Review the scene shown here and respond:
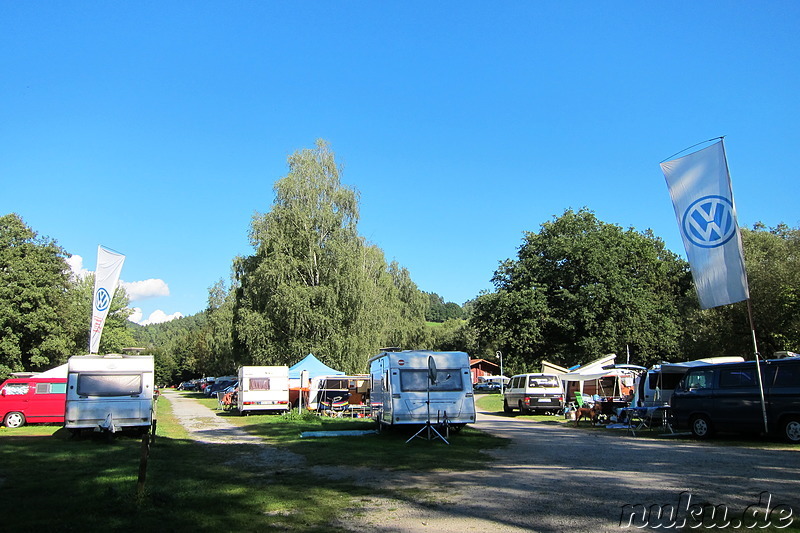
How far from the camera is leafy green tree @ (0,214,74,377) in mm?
37688

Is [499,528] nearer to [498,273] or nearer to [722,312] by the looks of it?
[722,312]

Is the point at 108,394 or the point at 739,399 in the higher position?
the point at 108,394

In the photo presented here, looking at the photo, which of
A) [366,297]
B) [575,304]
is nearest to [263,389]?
[366,297]

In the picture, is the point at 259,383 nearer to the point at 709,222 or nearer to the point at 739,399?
the point at 739,399

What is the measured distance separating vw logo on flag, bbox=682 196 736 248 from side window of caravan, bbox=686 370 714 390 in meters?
3.68

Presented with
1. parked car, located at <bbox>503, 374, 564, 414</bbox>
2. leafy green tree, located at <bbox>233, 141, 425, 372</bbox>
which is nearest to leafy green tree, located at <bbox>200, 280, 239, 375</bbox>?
leafy green tree, located at <bbox>233, 141, 425, 372</bbox>

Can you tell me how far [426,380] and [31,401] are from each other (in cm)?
1632

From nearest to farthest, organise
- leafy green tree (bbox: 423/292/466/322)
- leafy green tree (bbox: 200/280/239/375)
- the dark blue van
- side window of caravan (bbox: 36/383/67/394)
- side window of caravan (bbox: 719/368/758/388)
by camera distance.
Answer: the dark blue van
side window of caravan (bbox: 719/368/758/388)
side window of caravan (bbox: 36/383/67/394)
leafy green tree (bbox: 200/280/239/375)
leafy green tree (bbox: 423/292/466/322)

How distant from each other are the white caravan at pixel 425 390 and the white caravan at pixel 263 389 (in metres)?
12.3

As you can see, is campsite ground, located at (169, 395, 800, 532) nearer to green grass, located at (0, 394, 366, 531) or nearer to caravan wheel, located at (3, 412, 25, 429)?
green grass, located at (0, 394, 366, 531)

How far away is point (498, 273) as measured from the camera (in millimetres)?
45344

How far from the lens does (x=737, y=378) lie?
1486 cm

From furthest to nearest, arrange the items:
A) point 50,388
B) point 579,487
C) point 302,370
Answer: point 302,370, point 50,388, point 579,487

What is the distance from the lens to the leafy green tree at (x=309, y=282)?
121ft
